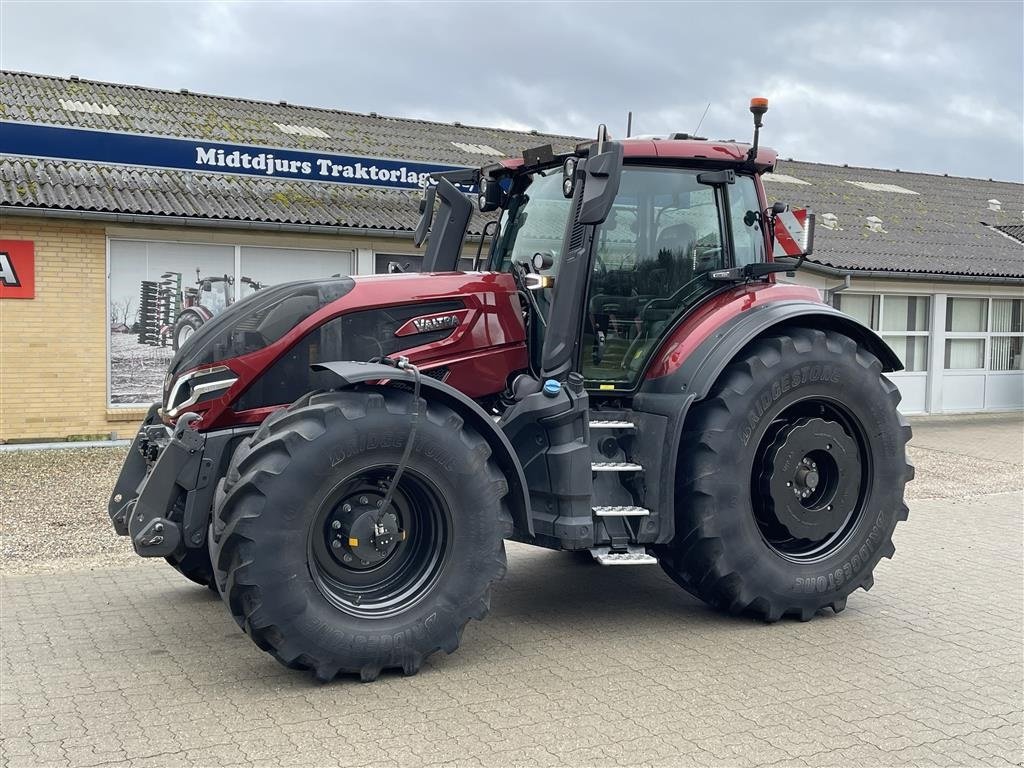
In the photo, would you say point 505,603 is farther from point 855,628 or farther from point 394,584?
point 855,628

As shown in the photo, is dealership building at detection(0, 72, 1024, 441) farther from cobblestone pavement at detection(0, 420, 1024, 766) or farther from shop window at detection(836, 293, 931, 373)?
cobblestone pavement at detection(0, 420, 1024, 766)

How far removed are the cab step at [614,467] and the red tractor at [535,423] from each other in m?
0.02

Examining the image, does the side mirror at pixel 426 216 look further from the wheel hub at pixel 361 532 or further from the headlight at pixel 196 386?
the wheel hub at pixel 361 532

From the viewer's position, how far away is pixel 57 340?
12.4 m

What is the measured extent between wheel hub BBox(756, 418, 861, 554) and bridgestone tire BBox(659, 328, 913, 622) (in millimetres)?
73

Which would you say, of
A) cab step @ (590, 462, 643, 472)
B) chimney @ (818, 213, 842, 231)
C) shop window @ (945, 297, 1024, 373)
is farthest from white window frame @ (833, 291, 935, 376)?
cab step @ (590, 462, 643, 472)

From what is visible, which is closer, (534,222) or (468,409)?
(468,409)

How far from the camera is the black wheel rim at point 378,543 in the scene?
4.61m

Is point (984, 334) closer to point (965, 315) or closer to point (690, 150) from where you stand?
point (965, 315)

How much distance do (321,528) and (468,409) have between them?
88 cm

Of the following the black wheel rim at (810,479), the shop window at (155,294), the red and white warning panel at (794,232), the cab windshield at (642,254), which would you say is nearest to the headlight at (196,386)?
the cab windshield at (642,254)

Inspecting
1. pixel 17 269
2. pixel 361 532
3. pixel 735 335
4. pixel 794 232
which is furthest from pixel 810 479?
pixel 17 269

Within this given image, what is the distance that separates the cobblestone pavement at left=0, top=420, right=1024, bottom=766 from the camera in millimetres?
3957

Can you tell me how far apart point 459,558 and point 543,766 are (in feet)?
3.89
